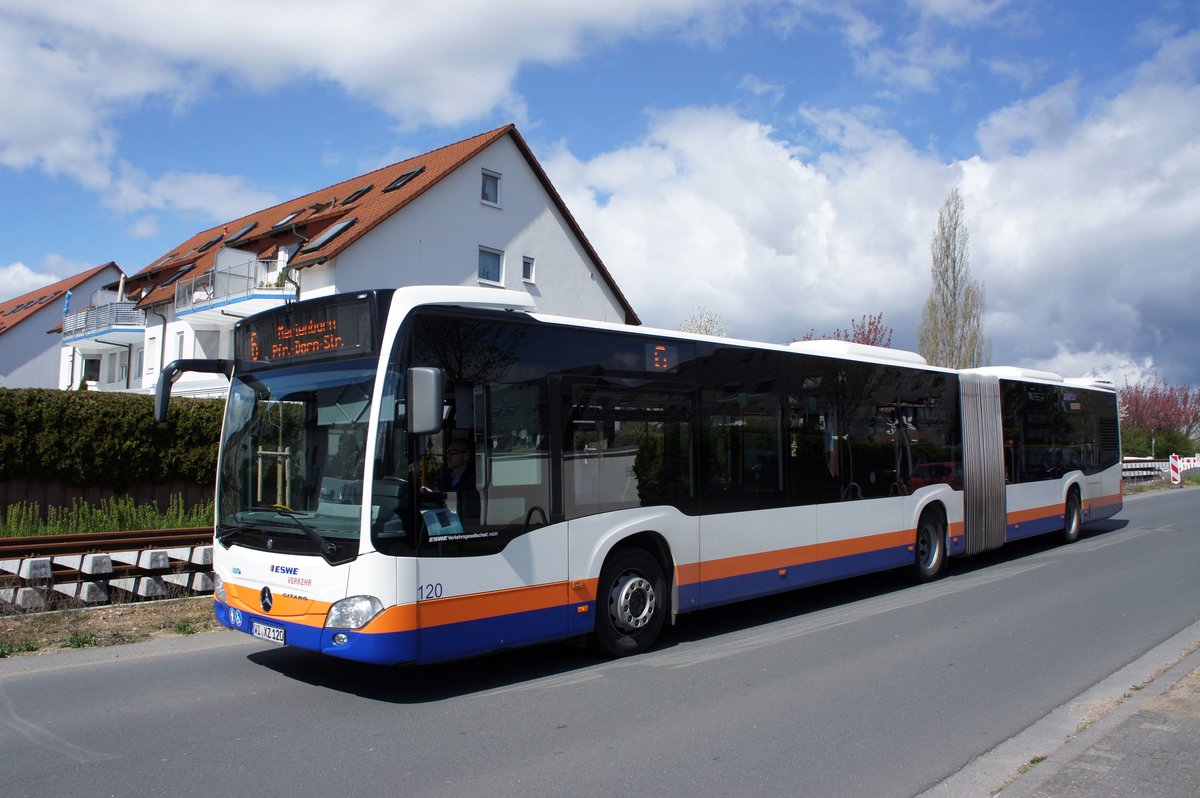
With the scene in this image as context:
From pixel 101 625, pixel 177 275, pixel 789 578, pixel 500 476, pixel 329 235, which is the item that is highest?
pixel 177 275

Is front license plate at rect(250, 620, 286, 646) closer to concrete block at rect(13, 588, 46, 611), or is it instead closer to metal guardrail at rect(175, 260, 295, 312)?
concrete block at rect(13, 588, 46, 611)

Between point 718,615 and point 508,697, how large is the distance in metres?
→ 4.05

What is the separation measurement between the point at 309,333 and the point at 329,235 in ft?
79.3

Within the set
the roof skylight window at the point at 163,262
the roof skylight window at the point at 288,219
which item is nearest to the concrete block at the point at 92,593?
the roof skylight window at the point at 288,219

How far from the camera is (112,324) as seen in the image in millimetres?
42406

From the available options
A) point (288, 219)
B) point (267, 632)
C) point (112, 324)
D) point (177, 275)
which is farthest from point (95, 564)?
point (112, 324)

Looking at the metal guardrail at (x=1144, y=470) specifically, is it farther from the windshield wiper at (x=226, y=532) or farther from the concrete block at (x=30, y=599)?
the concrete block at (x=30, y=599)

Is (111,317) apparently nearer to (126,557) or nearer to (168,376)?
(126,557)

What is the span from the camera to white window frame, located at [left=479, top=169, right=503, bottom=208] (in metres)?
32.4

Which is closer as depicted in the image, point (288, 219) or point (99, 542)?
point (99, 542)

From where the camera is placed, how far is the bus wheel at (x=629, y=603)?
7.64 metres

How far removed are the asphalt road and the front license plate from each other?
0.44 m

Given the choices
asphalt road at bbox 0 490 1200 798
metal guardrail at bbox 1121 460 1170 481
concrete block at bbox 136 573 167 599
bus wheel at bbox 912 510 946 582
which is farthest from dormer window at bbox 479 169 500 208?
metal guardrail at bbox 1121 460 1170 481

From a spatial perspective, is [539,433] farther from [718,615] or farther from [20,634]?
[20,634]
